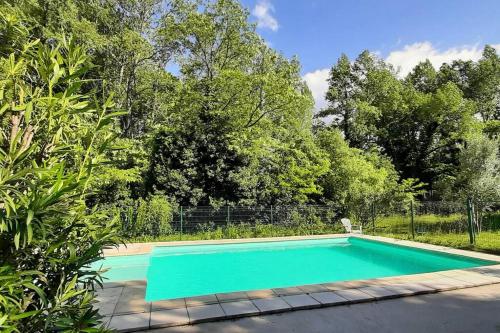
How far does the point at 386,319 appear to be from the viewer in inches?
160

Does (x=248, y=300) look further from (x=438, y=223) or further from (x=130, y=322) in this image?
(x=438, y=223)

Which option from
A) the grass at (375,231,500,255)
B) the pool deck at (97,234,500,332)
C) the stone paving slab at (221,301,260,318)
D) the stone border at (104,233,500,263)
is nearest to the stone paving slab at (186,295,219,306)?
the pool deck at (97,234,500,332)

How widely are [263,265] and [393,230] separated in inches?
273

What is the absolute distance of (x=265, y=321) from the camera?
4.01m

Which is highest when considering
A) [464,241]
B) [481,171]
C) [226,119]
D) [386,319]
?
[226,119]

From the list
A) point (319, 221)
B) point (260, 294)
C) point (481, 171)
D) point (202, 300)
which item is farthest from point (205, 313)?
point (481, 171)

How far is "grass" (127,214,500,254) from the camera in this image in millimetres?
10998

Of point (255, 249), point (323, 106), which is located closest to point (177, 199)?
point (255, 249)

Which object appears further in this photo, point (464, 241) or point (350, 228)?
point (350, 228)

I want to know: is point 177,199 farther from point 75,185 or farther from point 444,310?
point 75,185

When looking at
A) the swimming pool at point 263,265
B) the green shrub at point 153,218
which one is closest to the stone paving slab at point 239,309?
the swimming pool at point 263,265

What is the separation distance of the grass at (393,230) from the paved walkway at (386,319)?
586 centimetres

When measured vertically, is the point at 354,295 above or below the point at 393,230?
below

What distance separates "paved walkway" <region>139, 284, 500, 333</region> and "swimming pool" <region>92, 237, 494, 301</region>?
309 cm
